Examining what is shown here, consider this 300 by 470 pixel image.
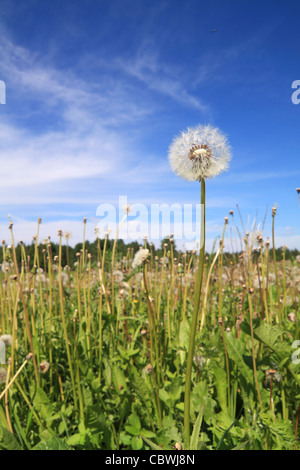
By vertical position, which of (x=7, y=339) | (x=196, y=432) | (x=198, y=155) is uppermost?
(x=198, y=155)

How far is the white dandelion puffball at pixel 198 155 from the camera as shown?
896 millimetres

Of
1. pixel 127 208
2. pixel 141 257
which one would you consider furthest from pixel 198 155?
pixel 127 208

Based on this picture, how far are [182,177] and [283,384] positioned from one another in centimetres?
119

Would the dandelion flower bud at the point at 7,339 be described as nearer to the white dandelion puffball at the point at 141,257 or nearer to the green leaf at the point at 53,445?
the green leaf at the point at 53,445

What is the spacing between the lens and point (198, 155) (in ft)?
2.97

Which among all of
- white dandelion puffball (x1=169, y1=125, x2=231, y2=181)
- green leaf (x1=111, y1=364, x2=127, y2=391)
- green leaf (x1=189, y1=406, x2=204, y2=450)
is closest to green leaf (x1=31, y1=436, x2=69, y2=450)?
green leaf (x1=111, y1=364, x2=127, y2=391)

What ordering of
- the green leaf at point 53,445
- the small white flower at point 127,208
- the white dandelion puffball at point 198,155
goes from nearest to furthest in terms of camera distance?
the white dandelion puffball at point 198,155, the green leaf at point 53,445, the small white flower at point 127,208

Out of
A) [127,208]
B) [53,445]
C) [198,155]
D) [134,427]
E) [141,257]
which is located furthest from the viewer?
[127,208]

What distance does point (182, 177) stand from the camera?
912 millimetres

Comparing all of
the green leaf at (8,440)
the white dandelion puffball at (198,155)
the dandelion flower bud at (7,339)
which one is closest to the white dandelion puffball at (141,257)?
the white dandelion puffball at (198,155)

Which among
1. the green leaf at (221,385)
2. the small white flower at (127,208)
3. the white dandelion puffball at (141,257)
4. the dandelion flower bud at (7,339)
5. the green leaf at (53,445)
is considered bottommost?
the green leaf at (53,445)

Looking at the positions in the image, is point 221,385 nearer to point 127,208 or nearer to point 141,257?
point 141,257

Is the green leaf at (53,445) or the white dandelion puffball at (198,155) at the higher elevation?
the white dandelion puffball at (198,155)

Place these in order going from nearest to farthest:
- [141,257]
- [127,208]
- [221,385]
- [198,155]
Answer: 1. [198,155]
2. [141,257]
3. [221,385]
4. [127,208]
